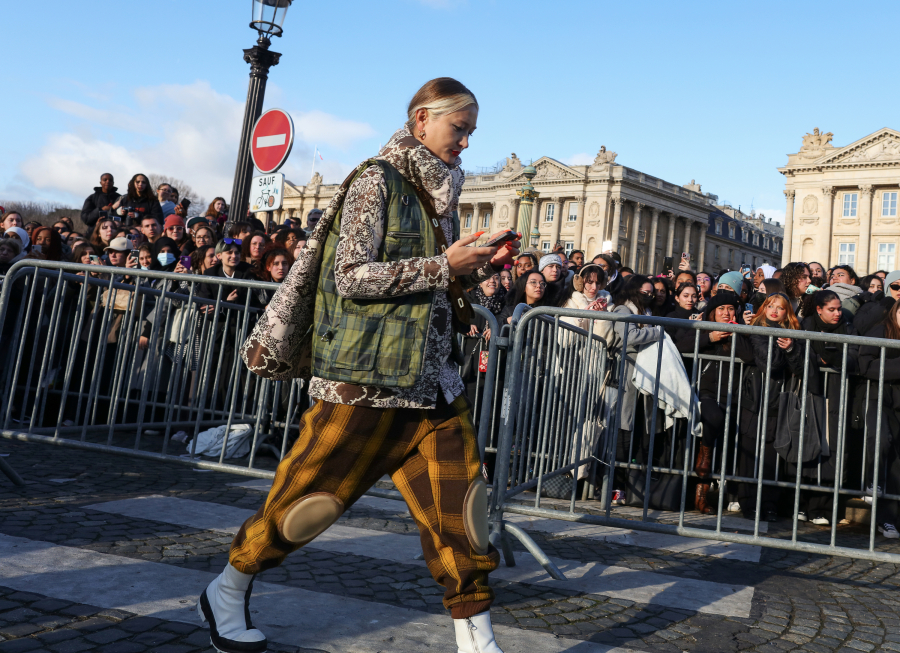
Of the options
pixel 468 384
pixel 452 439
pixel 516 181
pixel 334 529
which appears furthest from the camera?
pixel 516 181

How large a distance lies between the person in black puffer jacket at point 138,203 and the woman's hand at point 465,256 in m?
9.89

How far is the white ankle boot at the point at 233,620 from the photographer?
2.47 m

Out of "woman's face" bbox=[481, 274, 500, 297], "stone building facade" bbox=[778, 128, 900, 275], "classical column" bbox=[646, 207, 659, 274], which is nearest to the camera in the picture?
"woman's face" bbox=[481, 274, 500, 297]

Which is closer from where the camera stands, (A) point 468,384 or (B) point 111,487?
(B) point 111,487

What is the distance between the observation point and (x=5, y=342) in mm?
5637

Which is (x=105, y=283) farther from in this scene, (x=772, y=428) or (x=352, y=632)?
(x=772, y=428)

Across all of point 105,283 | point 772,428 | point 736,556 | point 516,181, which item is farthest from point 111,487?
point 516,181

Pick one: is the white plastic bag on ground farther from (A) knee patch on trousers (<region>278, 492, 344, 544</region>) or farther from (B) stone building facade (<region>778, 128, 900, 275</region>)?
(B) stone building facade (<region>778, 128, 900, 275</region>)

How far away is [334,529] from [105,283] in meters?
2.36

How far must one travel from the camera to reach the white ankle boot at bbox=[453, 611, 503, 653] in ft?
7.45

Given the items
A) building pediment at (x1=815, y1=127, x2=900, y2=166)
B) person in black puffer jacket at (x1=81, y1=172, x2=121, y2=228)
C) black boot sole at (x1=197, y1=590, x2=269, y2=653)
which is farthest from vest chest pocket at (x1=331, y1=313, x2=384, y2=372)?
building pediment at (x1=815, y1=127, x2=900, y2=166)

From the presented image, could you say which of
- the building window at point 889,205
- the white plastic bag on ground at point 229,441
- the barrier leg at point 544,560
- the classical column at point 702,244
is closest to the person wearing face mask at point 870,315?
the barrier leg at point 544,560

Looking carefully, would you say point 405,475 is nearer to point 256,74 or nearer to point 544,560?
point 544,560

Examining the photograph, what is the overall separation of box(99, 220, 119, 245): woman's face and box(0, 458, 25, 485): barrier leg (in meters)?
5.25
